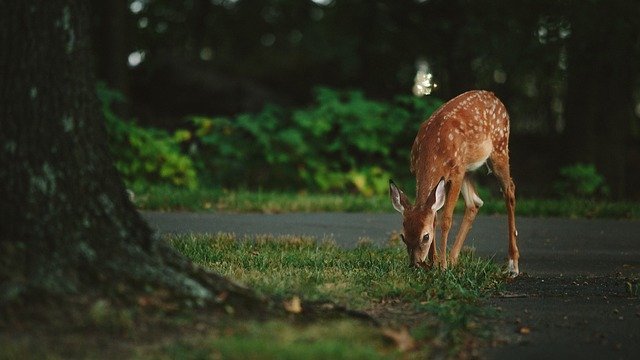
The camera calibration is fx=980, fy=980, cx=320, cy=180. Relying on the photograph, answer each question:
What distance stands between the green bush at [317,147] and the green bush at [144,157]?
51 cm

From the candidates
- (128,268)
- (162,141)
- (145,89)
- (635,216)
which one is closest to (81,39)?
(128,268)

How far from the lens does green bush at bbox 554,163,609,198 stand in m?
15.5

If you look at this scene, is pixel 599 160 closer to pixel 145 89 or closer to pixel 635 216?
pixel 635 216

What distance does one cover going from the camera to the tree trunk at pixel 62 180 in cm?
511

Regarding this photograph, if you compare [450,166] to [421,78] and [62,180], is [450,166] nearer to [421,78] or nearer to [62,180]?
[62,180]

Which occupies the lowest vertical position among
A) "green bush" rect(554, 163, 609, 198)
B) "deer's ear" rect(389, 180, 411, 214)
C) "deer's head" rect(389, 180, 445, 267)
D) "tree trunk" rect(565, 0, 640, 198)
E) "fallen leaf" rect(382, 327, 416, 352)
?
"fallen leaf" rect(382, 327, 416, 352)

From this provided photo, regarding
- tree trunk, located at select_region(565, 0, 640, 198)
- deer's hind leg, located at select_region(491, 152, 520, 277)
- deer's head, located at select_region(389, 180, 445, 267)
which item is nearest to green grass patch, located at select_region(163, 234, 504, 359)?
deer's head, located at select_region(389, 180, 445, 267)

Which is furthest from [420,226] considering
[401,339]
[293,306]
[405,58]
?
[405,58]

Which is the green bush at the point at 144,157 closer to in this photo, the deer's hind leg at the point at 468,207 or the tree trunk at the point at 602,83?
the tree trunk at the point at 602,83

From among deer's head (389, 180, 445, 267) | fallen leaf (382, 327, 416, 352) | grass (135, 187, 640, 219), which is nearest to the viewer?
fallen leaf (382, 327, 416, 352)

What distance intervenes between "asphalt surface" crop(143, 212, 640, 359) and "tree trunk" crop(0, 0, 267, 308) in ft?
5.92

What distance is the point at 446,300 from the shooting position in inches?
258

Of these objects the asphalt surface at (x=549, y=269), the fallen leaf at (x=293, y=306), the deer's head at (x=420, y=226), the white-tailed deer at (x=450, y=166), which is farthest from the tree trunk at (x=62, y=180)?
the white-tailed deer at (x=450, y=166)

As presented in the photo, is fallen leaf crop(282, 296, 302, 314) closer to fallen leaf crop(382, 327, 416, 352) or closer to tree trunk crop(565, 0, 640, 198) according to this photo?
fallen leaf crop(382, 327, 416, 352)
